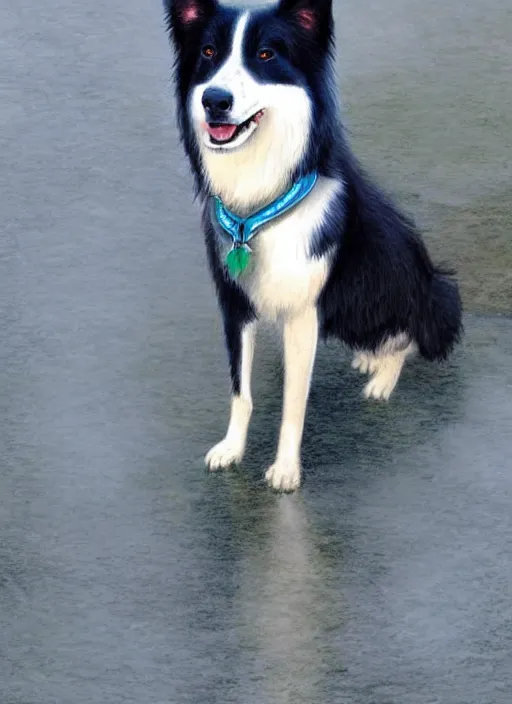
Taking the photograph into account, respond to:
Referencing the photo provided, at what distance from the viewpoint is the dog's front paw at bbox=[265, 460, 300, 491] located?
197 inches

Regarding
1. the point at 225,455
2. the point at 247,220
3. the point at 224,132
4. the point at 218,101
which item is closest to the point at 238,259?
the point at 247,220

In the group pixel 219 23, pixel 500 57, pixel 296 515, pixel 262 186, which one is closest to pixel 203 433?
pixel 296 515

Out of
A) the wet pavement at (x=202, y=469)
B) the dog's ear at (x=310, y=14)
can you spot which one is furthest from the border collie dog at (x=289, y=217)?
the wet pavement at (x=202, y=469)

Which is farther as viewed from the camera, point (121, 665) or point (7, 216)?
point (7, 216)

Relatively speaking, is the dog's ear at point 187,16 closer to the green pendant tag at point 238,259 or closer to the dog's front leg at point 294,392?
the green pendant tag at point 238,259

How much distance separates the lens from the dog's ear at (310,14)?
446 cm

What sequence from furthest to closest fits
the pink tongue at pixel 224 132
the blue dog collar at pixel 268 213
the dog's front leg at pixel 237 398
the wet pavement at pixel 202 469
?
the dog's front leg at pixel 237 398
the blue dog collar at pixel 268 213
the pink tongue at pixel 224 132
the wet pavement at pixel 202 469

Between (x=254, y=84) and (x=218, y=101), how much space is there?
108 mm

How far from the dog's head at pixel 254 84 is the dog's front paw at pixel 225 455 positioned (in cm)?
83

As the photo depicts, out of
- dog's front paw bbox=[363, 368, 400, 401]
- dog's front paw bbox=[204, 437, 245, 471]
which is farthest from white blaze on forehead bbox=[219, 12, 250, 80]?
dog's front paw bbox=[363, 368, 400, 401]

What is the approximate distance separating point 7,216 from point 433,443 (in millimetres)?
2249

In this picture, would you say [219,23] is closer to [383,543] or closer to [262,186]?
[262,186]

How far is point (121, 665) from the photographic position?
4250 millimetres

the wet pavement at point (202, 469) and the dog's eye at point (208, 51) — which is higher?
the dog's eye at point (208, 51)
